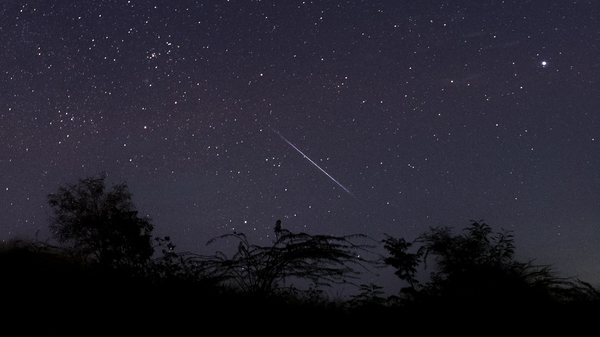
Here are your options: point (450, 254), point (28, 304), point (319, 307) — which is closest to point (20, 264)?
point (28, 304)

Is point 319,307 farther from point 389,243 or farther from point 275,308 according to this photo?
point 389,243

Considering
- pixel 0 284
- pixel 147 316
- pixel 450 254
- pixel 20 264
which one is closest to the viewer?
pixel 147 316

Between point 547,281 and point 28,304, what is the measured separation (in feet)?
22.1

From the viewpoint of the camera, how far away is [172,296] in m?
4.68

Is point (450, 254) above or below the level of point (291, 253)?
above

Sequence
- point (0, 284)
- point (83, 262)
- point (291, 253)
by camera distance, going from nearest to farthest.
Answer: point (0, 284) → point (291, 253) → point (83, 262)

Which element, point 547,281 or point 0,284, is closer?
point 0,284

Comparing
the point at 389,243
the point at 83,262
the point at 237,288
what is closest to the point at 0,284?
the point at 83,262

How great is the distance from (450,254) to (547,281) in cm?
399

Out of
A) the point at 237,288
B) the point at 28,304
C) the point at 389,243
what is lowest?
the point at 28,304

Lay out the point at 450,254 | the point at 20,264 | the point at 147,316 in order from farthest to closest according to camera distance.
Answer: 1. the point at 450,254
2. the point at 20,264
3. the point at 147,316

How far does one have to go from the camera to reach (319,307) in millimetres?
5301

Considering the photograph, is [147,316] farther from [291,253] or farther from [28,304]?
[291,253]

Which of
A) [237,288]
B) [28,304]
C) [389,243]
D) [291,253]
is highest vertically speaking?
[389,243]
